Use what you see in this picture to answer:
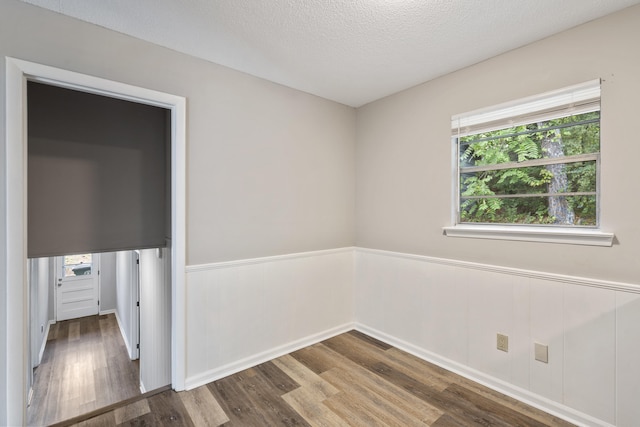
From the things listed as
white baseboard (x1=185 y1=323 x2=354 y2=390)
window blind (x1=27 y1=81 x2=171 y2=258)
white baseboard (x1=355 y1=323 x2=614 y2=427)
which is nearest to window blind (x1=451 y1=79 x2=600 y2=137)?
white baseboard (x1=355 y1=323 x2=614 y2=427)

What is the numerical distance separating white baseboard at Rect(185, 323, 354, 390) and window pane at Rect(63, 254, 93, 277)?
4.63 m

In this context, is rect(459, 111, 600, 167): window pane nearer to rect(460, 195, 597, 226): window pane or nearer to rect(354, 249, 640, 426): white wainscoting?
rect(460, 195, 597, 226): window pane

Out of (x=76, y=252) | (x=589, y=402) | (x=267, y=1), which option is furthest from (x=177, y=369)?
(x=589, y=402)

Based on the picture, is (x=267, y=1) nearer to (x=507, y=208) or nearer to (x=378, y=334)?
(x=507, y=208)

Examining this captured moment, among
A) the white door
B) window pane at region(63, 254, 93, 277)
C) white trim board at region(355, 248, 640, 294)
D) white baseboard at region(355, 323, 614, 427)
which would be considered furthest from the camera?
window pane at region(63, 254, 93, 277)

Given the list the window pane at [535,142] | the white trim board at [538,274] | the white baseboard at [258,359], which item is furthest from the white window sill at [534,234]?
the white baseboard at [258,359]

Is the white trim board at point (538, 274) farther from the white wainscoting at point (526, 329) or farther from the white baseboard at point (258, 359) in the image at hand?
the white baseboard at point (258, 359)

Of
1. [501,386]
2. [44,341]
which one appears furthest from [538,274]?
[44,341]

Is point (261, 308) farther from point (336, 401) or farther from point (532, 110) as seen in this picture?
point (532, 110)

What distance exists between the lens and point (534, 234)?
2.01 meters

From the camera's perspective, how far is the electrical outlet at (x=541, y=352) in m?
1.96

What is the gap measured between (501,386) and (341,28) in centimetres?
270

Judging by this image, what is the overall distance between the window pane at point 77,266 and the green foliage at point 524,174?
6.37 metres

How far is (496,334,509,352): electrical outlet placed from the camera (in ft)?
7.01
